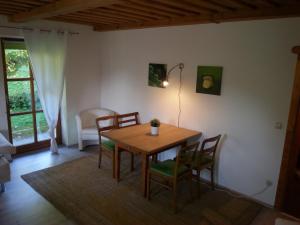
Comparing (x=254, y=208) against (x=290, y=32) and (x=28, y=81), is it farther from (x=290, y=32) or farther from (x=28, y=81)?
(x=28, y=81)

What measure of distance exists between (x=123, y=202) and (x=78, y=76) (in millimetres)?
2692

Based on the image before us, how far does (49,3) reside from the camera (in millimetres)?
2807

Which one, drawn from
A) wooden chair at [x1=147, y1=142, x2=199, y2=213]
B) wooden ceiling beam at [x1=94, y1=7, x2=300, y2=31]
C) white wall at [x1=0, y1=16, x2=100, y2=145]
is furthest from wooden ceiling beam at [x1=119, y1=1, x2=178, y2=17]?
white wall at [x1=0, y1=16, x2=100, y2=145]

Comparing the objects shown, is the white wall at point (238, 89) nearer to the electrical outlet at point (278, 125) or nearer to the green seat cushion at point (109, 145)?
the electrical outlet at point (278, 125)

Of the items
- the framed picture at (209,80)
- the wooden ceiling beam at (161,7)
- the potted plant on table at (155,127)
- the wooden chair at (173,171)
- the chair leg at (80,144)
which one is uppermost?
the wooden ceiling beam at (161,7)

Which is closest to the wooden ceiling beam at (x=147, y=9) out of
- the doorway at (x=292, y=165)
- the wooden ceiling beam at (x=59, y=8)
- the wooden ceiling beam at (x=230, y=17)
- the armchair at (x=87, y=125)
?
the wooden ceiling beam at (x=230, y=17)

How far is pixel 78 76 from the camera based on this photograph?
4695mm

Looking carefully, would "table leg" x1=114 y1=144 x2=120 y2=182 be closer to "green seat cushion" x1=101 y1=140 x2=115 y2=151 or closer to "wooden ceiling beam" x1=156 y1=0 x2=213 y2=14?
"green seat cushion" x1=101 y1=140 x2=115 y2=151

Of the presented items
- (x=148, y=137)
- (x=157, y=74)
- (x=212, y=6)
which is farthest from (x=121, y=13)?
(x=148, y=137)

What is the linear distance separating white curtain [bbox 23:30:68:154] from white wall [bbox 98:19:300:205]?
139 centimetres

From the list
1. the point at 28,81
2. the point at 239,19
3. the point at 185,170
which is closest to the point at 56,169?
the point at 28,81

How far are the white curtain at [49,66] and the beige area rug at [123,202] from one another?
1.14m

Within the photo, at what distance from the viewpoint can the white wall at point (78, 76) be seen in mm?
4539

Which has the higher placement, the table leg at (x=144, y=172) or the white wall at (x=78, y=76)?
the white wall at (x=78, y=76)
